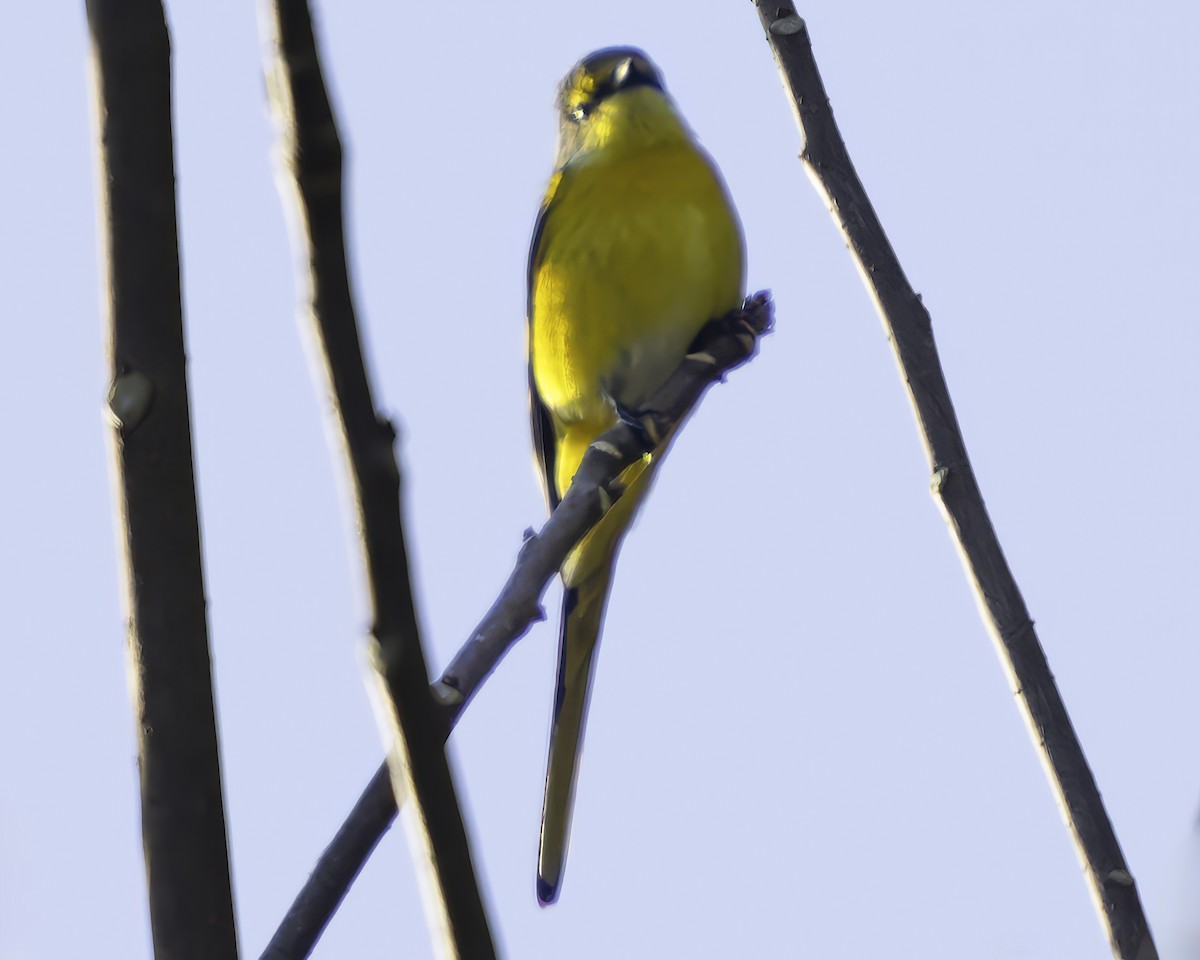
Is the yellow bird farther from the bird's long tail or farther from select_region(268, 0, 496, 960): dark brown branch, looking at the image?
select_region(268, 0, 496, 960): dark brown branch

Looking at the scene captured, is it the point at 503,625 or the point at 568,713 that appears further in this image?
the point at 568,713

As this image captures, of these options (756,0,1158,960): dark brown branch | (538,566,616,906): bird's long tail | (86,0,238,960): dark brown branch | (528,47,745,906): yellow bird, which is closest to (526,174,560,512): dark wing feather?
(528,47,745,906): yellow bird

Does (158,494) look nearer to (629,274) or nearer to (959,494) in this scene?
(959,494)

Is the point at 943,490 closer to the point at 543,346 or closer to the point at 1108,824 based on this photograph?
the point at 1108,824

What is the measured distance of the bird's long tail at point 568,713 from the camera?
9.18 ft

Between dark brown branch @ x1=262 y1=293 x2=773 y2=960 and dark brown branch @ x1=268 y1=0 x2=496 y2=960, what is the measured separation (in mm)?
40

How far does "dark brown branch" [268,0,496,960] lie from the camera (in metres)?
0.90

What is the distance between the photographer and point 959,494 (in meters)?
2.06

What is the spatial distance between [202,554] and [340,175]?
0.31 meters

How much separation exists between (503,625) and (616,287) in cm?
209

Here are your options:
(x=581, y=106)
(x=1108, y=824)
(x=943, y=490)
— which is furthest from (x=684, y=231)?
(x=1108, y=824)

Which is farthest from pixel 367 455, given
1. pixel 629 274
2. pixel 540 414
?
pixel 540 414

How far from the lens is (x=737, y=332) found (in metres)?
3.07

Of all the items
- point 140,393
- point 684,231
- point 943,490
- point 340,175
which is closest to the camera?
point 340,175
